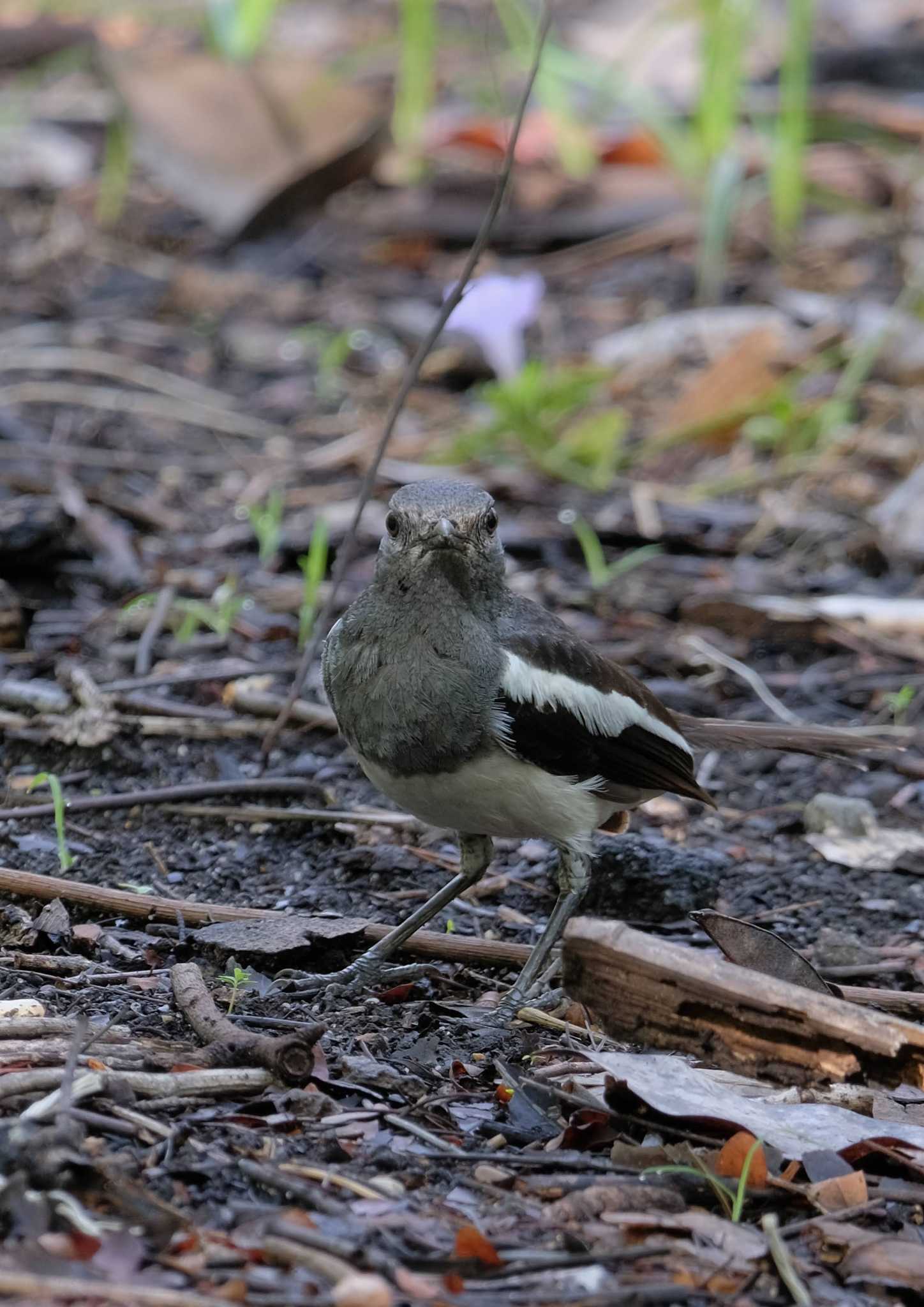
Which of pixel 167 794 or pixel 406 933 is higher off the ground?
pixel 167 794

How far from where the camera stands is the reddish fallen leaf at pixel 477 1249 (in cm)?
263

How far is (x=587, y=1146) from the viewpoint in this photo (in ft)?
10.5

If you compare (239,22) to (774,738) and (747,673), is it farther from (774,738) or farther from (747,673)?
(774,738)

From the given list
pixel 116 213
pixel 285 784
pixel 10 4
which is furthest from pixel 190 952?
pixel 10 4

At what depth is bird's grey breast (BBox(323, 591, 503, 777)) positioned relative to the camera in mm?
3934

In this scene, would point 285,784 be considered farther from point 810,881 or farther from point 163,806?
point 810,881

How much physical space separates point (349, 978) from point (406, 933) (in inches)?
8.4

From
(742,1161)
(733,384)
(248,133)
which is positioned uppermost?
(248,133)

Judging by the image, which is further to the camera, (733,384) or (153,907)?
(733,384)

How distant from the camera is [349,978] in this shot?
13.1 feet

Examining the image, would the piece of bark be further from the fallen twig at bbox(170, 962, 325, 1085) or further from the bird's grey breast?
the fallen twig at bbox(170, 962, 325, 1085)

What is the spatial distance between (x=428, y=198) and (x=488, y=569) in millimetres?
6743

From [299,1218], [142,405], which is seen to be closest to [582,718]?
[299,1218]

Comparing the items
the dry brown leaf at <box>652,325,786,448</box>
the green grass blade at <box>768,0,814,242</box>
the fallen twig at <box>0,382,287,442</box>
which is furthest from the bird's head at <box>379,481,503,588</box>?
the green grass blade at <box>768,0,814,242</box>
